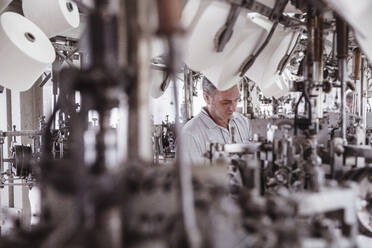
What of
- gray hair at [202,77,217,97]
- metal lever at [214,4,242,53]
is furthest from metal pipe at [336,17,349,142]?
gray hair at [202,77,217,97]

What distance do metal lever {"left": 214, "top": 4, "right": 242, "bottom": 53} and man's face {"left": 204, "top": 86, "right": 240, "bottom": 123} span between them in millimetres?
939

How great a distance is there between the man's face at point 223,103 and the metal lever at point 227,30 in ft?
3.08

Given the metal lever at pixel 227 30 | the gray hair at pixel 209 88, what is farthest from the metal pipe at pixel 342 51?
the gray hair at pixel 209 88

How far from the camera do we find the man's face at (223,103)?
2197mm

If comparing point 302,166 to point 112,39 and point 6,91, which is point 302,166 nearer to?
point 112,39

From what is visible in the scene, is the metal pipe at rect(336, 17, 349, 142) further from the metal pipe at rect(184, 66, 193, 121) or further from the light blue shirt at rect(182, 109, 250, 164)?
the metal pipe at rect(184, 66, 193, 121)

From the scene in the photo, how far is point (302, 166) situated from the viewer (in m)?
1.06

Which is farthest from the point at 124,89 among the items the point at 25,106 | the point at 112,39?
the point at 25,106

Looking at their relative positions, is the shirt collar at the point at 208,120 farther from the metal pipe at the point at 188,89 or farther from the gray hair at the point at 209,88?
the metal pipe at the point at 188,89

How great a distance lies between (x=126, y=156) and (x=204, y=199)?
5.6 inches

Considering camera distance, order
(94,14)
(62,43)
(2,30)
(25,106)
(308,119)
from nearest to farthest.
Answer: (94,14) → (308,119) → (2,30) → (62,43) → (25,106)

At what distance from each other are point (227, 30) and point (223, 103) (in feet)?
3.50

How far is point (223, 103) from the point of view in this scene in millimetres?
2256

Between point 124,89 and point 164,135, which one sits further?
point 164,135
